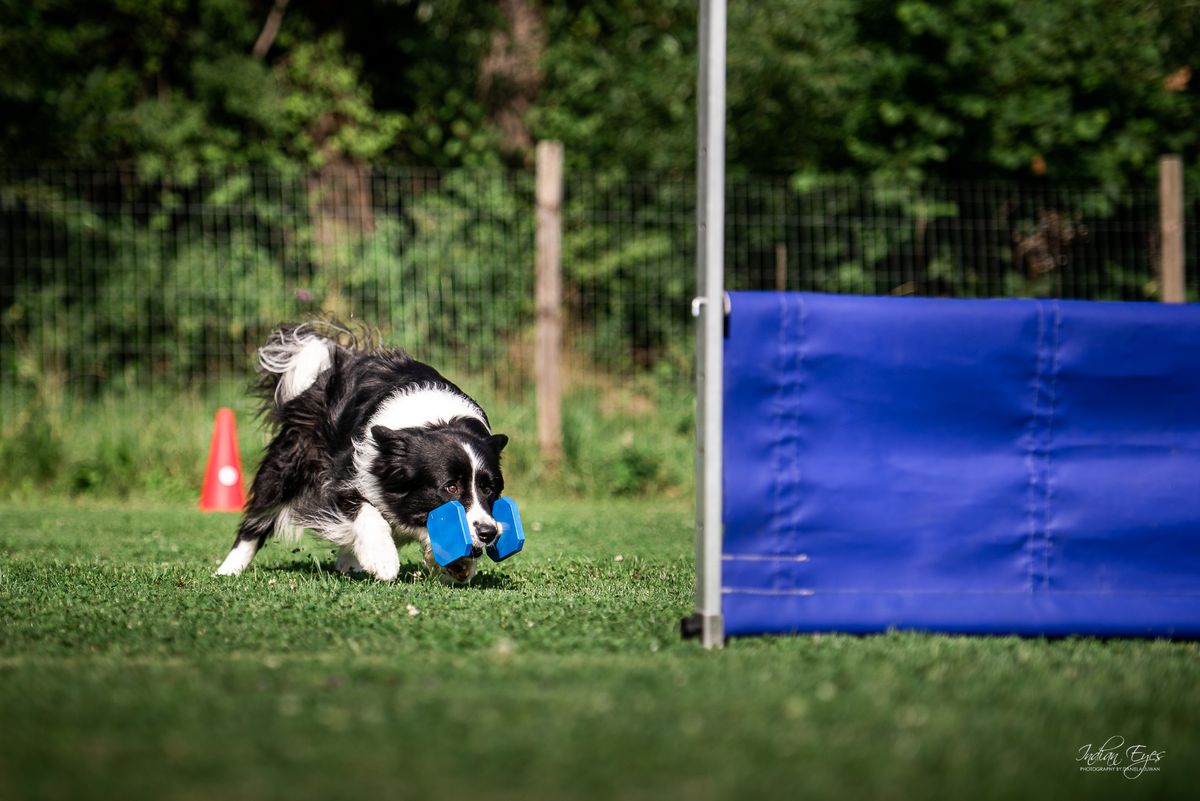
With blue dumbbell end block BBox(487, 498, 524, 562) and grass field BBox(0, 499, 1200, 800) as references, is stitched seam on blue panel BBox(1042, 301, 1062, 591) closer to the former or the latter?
grass field BBox(0, 499, 1200, 800)

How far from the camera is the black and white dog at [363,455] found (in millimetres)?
5625

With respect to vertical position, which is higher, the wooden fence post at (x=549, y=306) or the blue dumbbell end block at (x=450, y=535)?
the wooden fence post at (x=549, y=306)

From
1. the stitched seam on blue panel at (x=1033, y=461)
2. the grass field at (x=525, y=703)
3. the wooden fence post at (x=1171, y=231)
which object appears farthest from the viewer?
the wooden fence post at (x=1171, y=231)

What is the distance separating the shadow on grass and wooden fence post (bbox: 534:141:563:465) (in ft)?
12.2

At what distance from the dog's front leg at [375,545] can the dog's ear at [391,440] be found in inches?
12.5

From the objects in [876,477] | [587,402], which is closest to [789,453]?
[876,477]

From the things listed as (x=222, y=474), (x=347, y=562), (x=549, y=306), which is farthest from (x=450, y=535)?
(x=549, y=306)

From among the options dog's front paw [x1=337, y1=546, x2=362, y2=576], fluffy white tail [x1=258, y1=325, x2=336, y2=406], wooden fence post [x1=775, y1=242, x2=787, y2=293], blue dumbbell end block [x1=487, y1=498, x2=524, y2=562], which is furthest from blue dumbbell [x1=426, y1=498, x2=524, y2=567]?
wooden fence post [x1=775, y1=242, x2=787, y2=293]

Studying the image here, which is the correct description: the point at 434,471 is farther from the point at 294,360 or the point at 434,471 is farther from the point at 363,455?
the point at 294,360

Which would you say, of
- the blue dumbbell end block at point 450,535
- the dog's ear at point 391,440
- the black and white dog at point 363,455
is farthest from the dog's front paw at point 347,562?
Answer: the blue dumbbell end block at point 450,535

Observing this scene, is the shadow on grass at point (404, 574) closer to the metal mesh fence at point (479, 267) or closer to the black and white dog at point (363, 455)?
the black and white dog at point (363, 455)

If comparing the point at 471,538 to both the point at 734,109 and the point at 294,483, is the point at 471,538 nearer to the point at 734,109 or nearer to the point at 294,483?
the point at 294,483

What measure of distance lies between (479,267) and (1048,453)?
25.0 feet

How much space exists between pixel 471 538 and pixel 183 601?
1.15 meters
